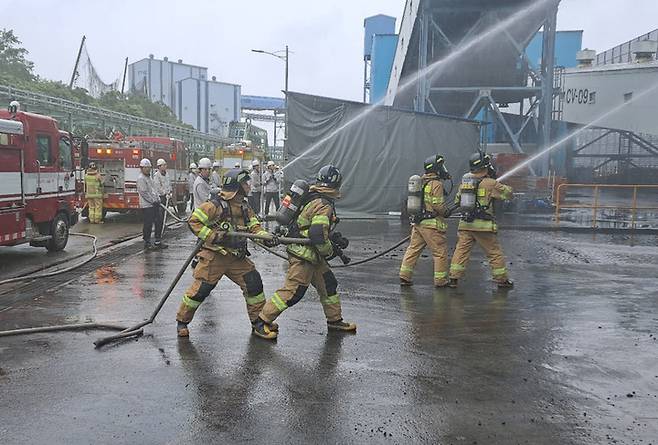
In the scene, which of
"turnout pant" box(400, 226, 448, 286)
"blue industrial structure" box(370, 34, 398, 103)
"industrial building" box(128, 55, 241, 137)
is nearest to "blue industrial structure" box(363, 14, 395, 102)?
"blue industrial structure" box(370, 34, 398, 103)

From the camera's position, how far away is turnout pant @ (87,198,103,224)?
16.2 metres

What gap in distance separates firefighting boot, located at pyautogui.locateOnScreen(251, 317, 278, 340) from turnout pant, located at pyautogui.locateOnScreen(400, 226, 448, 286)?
2970mm

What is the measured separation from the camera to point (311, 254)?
5363 millimetres

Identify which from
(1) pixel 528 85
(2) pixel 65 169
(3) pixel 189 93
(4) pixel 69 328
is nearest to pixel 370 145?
(2) pixel 65 169

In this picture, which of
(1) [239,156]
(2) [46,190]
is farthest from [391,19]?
(2) [46,190]

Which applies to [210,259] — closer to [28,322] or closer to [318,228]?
[318,228]

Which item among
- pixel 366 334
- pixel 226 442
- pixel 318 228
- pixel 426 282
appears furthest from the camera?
pixel 426 282

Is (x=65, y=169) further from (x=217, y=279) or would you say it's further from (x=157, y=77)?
(x=157, y=77)

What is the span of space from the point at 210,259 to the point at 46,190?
252 inches

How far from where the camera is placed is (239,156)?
81.1 ft

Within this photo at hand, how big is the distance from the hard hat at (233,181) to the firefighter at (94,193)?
11.6 meters

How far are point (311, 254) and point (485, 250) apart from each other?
11.0 feet

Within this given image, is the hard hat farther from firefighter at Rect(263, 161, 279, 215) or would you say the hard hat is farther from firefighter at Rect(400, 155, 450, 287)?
firefighter at Rect(263, 161, 279, 215)

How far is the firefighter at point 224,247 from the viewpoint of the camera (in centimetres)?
526
